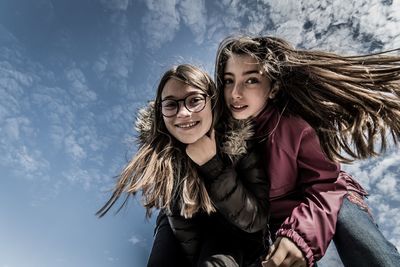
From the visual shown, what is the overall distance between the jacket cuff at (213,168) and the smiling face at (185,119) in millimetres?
219

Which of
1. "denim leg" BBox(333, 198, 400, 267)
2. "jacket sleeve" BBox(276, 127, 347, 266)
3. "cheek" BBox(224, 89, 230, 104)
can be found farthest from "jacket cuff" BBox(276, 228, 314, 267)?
"cheek" BBox(224, 89, 230, 104)

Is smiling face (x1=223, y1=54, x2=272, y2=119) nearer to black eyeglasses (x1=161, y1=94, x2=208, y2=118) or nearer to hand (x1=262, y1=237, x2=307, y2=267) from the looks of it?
black eyeglasses (x1=161, y1=94, x2=208, y2=118)

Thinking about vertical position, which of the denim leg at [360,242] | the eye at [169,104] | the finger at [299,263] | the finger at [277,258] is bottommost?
the denim leg at [360,242]

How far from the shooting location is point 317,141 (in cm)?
292

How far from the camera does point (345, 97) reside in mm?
2953

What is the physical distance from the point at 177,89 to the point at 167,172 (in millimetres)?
722

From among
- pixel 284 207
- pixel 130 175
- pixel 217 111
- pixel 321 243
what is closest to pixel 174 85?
pixel 217 111

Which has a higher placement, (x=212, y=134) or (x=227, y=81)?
(x=227, y=81)

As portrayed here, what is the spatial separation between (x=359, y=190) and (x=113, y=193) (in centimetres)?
218

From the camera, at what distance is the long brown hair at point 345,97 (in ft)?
9.79

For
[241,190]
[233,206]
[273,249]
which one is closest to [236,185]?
[241,190]

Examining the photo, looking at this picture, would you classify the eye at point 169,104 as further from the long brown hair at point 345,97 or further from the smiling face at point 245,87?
the long brown hair at point 345,97

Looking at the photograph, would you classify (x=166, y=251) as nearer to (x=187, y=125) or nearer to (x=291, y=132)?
(x=187, y=125)

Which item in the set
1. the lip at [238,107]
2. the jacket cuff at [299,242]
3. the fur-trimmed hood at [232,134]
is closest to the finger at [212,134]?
the fur-trimmed hood at [232,134]
